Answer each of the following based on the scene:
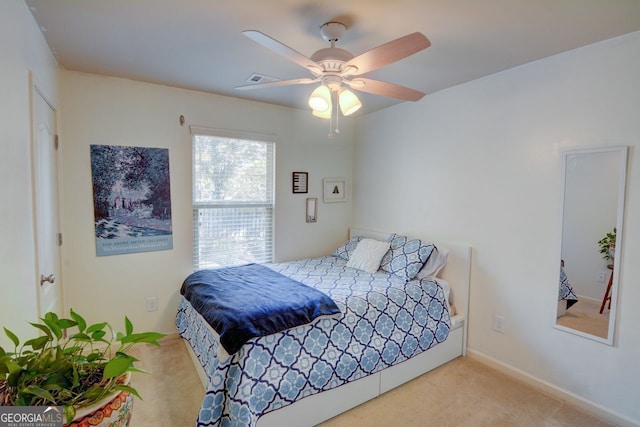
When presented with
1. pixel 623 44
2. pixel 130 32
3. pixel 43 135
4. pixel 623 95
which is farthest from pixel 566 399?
pixel 43 135

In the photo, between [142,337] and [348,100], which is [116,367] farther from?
[348,100]

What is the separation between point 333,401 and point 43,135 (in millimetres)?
2609

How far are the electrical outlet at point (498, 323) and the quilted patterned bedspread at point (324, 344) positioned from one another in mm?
404

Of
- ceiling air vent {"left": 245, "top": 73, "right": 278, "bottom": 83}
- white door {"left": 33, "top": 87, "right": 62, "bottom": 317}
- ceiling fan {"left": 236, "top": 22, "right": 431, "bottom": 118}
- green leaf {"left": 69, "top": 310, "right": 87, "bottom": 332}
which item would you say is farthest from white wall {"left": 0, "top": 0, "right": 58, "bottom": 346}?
ceiling air vent {"left": 245, "top": 73, "right": 278, "bottom": 83}

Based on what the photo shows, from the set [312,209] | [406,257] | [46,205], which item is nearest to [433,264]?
[406,257]

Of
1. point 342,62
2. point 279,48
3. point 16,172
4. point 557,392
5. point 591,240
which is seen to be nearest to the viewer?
point 16,172

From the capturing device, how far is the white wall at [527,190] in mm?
2031

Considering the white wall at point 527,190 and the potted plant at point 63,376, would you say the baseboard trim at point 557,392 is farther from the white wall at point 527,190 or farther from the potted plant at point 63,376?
the potted plant at point 63,376

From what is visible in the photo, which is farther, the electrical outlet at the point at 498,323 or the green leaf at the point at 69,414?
the electrical outlet at the point at 498,323

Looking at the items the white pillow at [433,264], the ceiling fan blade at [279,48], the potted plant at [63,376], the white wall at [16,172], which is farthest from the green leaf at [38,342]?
the white pillow at [433,264]

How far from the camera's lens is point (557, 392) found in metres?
2.33

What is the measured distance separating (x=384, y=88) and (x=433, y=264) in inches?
68.5

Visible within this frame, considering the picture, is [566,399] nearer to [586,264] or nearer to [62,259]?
[586,264]

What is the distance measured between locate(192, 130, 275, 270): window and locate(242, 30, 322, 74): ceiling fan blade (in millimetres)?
1796
